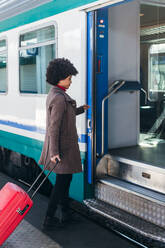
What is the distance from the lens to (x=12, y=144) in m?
5.63

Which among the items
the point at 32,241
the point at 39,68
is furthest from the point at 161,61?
the point at 32,241

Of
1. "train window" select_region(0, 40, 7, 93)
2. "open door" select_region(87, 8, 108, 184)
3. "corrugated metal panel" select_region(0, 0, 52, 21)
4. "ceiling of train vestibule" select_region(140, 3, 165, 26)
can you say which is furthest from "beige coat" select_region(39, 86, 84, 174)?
"ceiling of train vestibule" select_region(140, 3, 165, 26)

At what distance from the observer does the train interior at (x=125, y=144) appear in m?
3.78

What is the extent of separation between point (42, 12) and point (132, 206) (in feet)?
8.52

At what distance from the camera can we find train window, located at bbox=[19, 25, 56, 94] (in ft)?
15.1

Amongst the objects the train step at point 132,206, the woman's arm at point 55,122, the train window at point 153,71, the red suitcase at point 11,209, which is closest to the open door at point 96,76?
the train step at point 132,206

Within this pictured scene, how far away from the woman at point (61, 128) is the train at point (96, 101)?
1.05 feet

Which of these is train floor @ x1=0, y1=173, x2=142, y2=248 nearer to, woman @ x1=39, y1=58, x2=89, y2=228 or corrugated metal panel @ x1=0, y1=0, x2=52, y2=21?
woman @ x1=39, y1=58, x2=89, y2=228

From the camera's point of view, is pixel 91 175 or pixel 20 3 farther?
pixel 20 3

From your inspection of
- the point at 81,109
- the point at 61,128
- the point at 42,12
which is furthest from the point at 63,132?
the point at 42,12

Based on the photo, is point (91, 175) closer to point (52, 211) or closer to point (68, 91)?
point (52, 211)

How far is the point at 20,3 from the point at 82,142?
2.09 m

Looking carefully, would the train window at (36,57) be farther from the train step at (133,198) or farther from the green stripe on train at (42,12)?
the train step at (133,198)

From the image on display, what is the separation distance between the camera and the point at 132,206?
3877 millimetres
